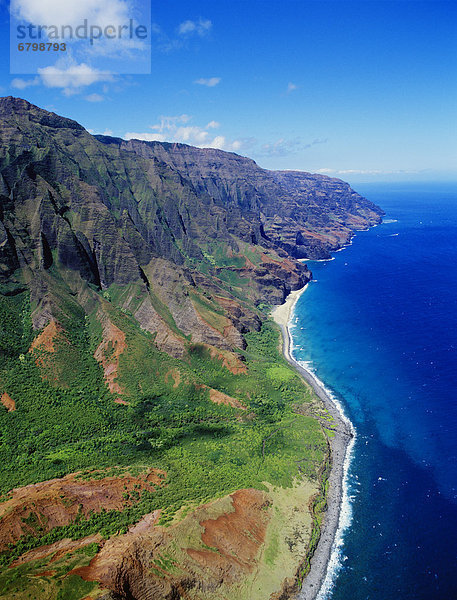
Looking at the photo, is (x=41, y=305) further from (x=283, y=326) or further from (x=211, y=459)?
(x=283, y=326)

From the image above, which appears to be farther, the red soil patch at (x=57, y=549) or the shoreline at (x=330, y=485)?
the shoreline at (x=330, y=485)

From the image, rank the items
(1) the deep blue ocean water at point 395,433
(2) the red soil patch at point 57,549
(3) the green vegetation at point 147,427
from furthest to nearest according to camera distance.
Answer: (3) the green vegetation at point 147,427 → (1) the deep blue ocean water at point 395,433 → (2) the red soil patch at point 57,549

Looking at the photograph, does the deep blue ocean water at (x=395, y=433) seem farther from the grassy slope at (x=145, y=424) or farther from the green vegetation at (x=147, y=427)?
the green vegetation at (x=147, y=427)

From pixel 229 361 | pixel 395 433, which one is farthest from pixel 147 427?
pixel 395 433

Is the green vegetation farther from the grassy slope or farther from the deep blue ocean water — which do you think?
the deep blue ocean water

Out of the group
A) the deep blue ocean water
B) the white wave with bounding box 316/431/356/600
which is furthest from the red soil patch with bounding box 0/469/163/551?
the deep blue ocean water

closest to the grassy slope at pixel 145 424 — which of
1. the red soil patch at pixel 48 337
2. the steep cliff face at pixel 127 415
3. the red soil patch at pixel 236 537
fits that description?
the steep cliff face at pixel 127 415
